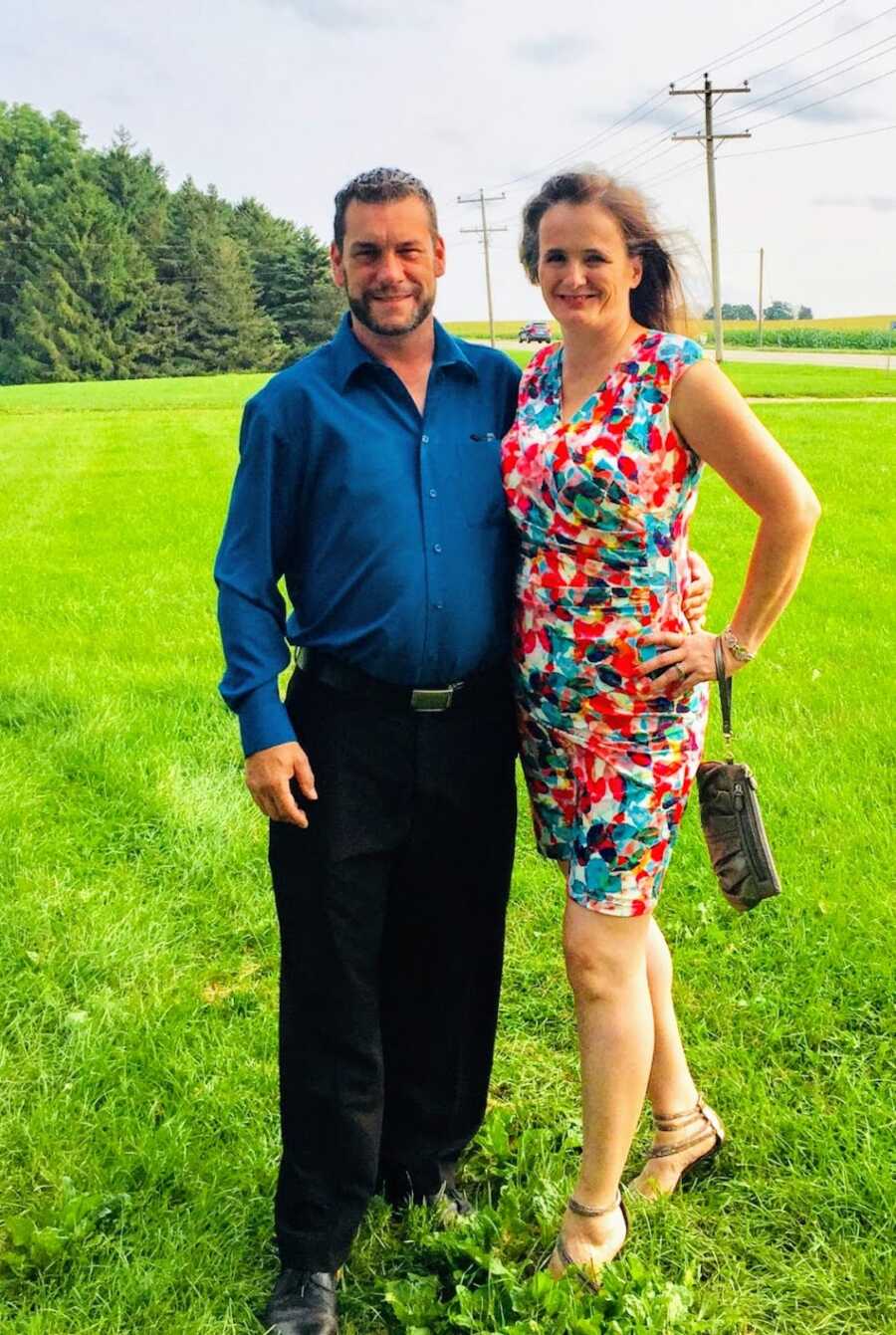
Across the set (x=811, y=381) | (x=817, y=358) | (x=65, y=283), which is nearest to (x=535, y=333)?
(x=817, y=358)

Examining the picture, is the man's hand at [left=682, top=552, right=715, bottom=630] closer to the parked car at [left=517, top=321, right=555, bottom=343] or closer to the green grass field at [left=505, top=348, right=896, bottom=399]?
the green grass field at [left=505, top=348, right=896, bottom=399]

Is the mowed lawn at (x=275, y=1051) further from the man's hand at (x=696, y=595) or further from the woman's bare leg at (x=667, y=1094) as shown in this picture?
the man's hand at (x=696, y=595)

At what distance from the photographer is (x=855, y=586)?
866cm

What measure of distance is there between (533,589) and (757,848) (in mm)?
775

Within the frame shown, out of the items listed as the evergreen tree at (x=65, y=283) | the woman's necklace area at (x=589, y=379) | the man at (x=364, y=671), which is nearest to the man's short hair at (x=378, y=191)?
the man at (x=364, y=671)

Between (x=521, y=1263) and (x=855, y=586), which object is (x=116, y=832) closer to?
(x=521, y=1263)

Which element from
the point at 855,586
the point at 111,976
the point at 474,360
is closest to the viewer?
the point at 474,360

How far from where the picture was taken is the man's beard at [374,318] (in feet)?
7.91

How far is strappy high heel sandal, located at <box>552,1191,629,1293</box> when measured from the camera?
2598mm

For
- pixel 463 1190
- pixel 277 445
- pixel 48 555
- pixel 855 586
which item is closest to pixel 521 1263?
pixel 463 1190

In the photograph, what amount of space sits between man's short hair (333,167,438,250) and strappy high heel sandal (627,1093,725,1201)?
2172 mm

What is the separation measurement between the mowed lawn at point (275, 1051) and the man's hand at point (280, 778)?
1.95ft

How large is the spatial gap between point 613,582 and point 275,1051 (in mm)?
1924

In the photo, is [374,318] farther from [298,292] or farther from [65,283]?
[298,292]
